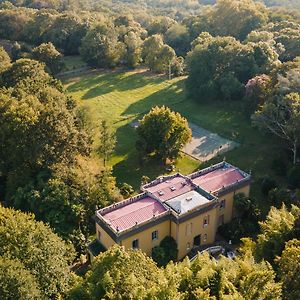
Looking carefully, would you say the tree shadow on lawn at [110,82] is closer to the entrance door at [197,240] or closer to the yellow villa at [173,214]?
the yellow villa at [173,214]

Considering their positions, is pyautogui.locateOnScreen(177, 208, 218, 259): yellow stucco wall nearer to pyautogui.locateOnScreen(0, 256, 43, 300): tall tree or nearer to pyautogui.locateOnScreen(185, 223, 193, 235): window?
pyautogui.locateOnScreen(185, 223, 193, 235): window

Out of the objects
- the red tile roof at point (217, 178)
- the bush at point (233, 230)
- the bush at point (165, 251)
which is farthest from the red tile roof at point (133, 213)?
the bush at point (233, 230)

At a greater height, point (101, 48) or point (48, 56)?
point (48, 56)

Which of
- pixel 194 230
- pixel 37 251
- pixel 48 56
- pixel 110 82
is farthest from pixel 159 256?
pixel 48 56

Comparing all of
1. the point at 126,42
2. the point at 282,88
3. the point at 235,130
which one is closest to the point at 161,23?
A: the point at 126,42

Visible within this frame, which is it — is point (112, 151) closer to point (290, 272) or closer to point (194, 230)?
point (194, 230)

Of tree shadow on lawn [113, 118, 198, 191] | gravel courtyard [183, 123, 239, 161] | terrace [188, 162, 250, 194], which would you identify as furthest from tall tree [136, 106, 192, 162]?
terrace [188, 162, 250, 194]
